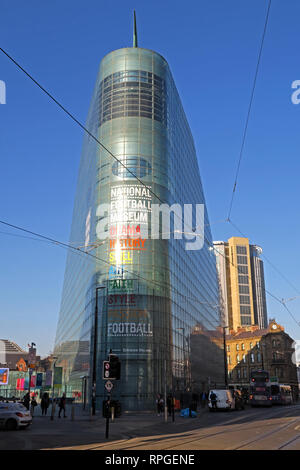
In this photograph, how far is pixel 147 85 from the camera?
54.5m

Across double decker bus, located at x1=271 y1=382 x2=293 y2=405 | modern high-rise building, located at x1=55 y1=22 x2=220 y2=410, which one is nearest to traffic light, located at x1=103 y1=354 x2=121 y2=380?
modern high-rise building, located at x1=55 y1=22 x2=220 y2=410

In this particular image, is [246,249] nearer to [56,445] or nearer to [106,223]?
[106,223]

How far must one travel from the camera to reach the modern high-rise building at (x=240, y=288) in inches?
7126

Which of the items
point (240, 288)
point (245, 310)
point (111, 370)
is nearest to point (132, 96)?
point (111, 370)

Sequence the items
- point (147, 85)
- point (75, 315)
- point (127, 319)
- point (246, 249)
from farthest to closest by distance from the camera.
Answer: point (246, 249)
point (75, 315)
point (147, 85)
point (127, 319)

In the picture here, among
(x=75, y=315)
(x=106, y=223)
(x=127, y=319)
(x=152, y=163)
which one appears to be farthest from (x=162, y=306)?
(x=75, y=315)

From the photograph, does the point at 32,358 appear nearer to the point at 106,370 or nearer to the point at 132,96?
the point at 106,370

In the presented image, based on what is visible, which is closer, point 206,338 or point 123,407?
point 123,407

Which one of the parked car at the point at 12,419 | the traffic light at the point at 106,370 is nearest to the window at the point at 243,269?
the parked car at the point at 12,419

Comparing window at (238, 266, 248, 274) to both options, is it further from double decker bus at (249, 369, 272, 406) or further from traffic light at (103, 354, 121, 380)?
traffic light at (103, 354, 121, 380)

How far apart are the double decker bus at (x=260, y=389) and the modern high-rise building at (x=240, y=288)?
127975mm

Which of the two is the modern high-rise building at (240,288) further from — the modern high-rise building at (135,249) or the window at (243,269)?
the modern high-rise building at (135,249)

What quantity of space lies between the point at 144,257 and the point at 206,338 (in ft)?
112

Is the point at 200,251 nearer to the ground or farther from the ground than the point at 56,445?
farther from the ground
